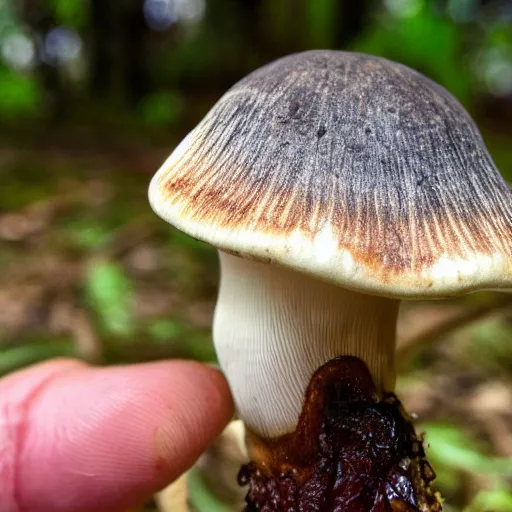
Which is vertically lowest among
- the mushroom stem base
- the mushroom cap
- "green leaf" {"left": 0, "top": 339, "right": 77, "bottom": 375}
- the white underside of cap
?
"green leaf" {"left": 0, "top": 339, "right": 77, "bottom": 375}

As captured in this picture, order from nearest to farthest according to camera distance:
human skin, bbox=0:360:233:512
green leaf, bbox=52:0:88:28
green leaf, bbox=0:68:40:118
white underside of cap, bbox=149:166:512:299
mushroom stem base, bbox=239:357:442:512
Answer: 1. white underside of cap, bbox=149:166:512:299
2. mushroom stem base, bbox=239:357:442:512
3. human skin, bbox=0:360:233:512
4. green leaf, bbox=52:0:88:28
5. green leaf, bbox=0:68:40:118

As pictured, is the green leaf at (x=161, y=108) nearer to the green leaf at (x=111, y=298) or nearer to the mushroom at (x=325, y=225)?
the green leaf at (x=111, y=298)

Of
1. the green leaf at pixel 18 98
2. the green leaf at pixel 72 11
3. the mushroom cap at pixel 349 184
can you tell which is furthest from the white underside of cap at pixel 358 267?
the green leaf at pixel 18 98

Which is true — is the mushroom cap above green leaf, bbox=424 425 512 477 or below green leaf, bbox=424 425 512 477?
above

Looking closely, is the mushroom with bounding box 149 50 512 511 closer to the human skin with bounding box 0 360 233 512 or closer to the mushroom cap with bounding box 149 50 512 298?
the mushroom cap with bounding box 149 50 512 298

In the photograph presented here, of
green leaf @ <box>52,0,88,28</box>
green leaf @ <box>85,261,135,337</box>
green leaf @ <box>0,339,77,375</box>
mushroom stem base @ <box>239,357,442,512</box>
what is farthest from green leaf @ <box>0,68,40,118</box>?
mushroom stem base @ <box>239,357,442,512</box>

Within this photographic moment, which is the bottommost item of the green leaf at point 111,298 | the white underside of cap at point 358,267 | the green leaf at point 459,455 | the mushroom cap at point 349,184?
the green leaf at point 459,455

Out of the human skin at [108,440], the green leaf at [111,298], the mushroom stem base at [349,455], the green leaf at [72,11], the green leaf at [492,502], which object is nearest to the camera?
the mushroom stem base at [349,455]

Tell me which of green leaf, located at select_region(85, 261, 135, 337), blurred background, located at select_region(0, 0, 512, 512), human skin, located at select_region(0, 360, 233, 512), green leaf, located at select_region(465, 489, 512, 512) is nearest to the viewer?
human skin, located at select_region(0, 360, 233, 512)
